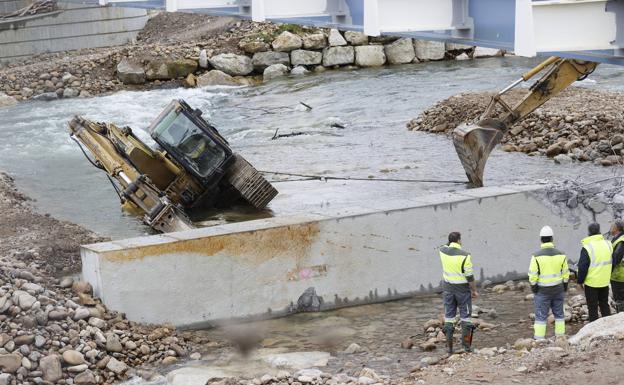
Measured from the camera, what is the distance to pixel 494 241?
46.2 ft

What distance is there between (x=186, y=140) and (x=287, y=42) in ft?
66.0

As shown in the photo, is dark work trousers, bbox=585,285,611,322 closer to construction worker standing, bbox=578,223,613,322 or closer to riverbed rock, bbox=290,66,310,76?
construction worker standing, bbox=578,223,613,322

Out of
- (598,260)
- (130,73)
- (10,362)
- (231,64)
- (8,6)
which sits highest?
(8,6)

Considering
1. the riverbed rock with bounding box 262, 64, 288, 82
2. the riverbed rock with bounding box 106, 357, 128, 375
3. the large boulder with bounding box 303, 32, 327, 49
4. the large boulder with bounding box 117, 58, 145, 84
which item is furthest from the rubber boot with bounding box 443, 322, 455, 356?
the large boulder with bounding box 303, 32, 327, 49

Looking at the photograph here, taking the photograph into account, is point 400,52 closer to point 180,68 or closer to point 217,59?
point 217,59

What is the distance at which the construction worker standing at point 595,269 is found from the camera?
11.2 metres

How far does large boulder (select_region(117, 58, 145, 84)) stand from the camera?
3584 centimetres

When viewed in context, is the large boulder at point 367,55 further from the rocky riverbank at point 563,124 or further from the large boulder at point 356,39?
the rocky riverbank at point 563,124

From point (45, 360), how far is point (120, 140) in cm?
776

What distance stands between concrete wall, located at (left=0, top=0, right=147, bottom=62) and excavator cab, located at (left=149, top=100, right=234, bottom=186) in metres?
22.3

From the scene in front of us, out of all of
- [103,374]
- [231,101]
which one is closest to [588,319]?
[103,374]

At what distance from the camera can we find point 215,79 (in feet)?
119

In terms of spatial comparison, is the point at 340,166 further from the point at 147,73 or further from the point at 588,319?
the point at 147,73

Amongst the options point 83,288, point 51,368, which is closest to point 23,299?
point 83,288
